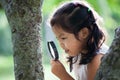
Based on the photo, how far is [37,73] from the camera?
3.22 feet

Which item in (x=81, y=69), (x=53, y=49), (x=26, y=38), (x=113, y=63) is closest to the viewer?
(x=113, y=63)

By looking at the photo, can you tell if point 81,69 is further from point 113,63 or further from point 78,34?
point 113,63

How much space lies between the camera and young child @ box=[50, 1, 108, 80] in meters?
1.19

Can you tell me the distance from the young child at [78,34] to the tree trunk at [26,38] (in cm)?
20

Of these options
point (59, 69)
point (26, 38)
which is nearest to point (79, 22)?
point (59, 69)

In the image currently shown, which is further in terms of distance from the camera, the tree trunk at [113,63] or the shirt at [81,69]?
the shirt at [81,69]

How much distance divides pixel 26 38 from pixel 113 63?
0.92 feet

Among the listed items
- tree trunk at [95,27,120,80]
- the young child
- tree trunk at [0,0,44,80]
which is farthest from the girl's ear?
tree trunk at [95,27,120,80]

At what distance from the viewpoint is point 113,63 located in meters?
0.77

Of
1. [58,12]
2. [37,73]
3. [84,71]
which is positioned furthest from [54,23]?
[37,73]

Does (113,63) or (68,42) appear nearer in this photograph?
(113,63)

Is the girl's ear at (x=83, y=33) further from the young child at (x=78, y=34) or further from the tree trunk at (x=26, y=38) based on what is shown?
the tree trunk at (x=26, y=38)

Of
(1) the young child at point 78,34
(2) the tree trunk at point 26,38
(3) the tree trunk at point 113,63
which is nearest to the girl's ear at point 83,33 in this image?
(1) the young child at point 78,34

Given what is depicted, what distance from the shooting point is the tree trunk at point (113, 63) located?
2.50 feet
